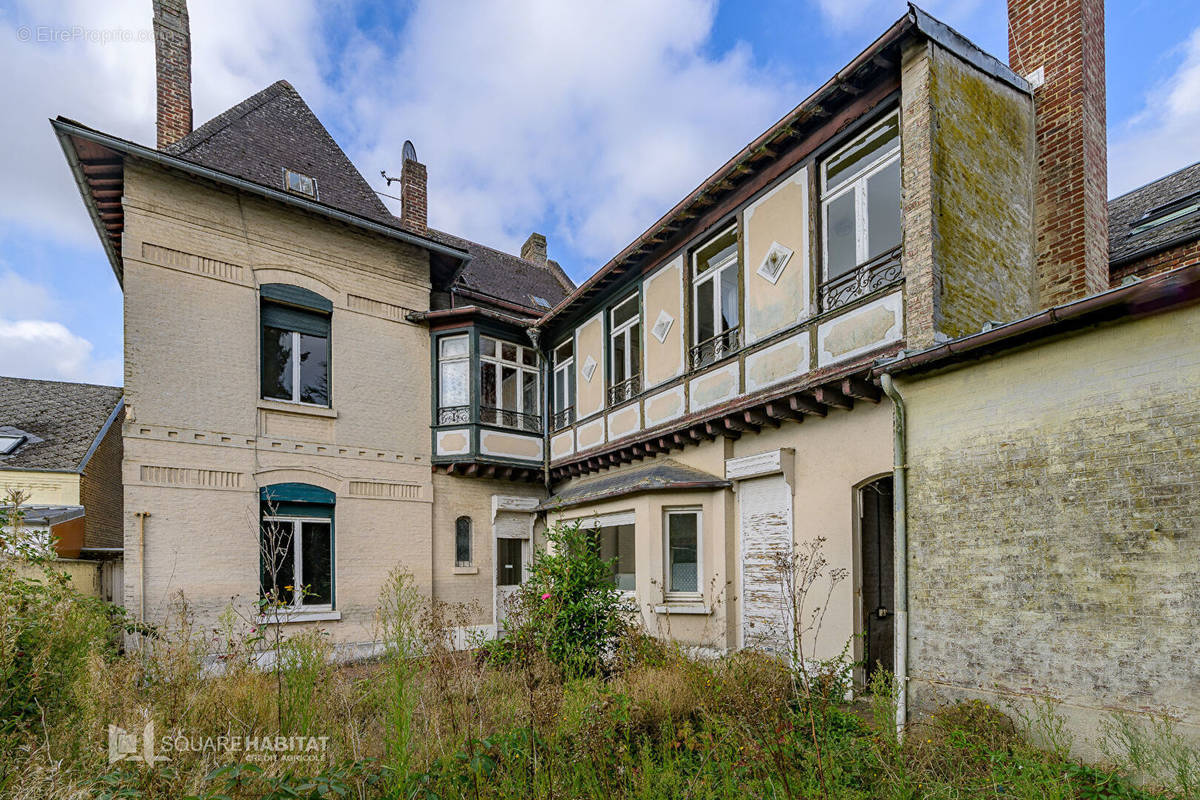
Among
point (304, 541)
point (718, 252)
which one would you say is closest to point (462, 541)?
point (304, 541)

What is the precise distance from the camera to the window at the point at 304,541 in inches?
430

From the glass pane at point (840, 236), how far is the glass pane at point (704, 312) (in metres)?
2.22

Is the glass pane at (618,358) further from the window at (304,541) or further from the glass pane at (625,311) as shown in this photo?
the window at (304,541)

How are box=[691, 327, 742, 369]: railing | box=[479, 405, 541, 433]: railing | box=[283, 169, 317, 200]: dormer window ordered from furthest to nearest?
box=[479, 405, 541, 433]: railing, box=[283, 169, 317, 200]: dormer window, box=[691, 327, 742, 369]: railing

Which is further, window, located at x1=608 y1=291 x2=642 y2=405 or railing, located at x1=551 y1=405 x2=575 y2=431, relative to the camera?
railing, located at x1=551 y1=405 x2=575 y2=431

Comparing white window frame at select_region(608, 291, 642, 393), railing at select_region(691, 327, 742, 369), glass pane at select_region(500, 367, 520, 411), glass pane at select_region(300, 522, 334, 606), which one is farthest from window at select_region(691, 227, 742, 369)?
glass pane at select_region(300, 522, 334, 606)

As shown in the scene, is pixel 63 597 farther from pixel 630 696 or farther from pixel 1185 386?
pixel 1185 386

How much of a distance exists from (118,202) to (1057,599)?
1389 centimetres

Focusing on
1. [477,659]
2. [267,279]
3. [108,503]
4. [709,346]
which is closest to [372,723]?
[477,659]

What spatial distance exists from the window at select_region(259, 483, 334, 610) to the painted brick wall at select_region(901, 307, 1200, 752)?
957cm

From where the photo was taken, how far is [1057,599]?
464cm

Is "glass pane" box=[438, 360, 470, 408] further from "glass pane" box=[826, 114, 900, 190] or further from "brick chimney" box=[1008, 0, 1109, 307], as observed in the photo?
"brick chimney" box=[1008, 0, 1109, 307]

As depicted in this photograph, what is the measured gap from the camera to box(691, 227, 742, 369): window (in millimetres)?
9312

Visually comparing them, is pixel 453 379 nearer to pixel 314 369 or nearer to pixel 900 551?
pixel 314 369
